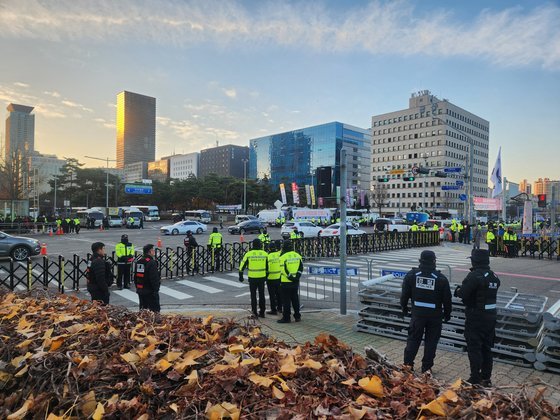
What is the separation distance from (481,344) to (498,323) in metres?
1.36

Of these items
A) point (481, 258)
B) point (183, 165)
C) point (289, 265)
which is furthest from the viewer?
point (183, 165)

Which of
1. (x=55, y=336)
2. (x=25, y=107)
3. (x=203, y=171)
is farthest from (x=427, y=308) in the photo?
(x=203, y=171)

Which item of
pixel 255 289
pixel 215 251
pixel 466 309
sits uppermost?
pixel 466 309

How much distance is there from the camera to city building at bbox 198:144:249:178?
177m

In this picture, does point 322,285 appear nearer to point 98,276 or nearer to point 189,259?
point 189,259

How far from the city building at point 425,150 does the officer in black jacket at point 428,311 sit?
9918 cm

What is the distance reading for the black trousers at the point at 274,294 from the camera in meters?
9.53

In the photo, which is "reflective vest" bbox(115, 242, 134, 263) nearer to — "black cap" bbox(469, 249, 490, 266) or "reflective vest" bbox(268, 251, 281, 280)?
"reflective vest" bbox(268, 251, 281, 280)

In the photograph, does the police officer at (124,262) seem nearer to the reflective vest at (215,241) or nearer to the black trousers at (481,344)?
the reflective vest at (215,241)

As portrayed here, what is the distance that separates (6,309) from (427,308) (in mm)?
5659

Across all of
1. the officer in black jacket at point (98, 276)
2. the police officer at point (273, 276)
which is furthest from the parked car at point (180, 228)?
the officer in black jacket at point (98, 276)

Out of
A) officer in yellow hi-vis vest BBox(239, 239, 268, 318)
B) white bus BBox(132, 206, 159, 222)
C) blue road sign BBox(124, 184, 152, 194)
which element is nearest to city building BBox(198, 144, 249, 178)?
white bus BBox(132, 206, 159, 222)

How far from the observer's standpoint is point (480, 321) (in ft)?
17.7

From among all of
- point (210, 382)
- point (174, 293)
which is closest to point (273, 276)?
point (174, 293)
